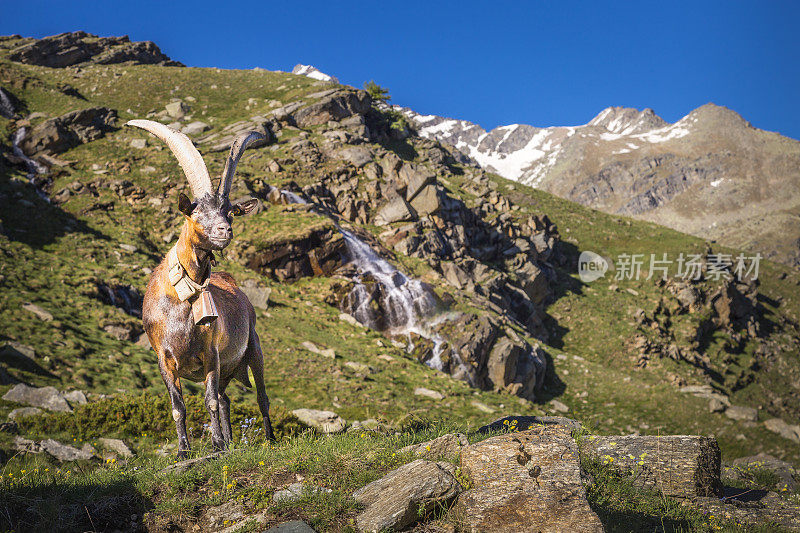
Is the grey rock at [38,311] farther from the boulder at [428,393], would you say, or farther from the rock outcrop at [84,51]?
the rock outcrop at [84,51]

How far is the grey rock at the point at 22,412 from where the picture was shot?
11328 mm

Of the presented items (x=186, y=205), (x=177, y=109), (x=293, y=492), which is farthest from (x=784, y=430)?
(x=177, y=109)

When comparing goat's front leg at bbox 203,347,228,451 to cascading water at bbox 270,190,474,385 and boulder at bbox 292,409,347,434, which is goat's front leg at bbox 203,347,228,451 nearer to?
boulder at bbox 292,409,347,434

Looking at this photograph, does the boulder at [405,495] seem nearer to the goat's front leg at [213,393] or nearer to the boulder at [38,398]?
the goat's front leg at [213,393]

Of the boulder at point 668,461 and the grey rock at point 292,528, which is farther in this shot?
the boulder at point 668,461

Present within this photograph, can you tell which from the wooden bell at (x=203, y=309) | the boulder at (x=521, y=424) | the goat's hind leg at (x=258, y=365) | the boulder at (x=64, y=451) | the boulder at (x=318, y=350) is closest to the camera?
the wooden bell at (x=203, y=309)

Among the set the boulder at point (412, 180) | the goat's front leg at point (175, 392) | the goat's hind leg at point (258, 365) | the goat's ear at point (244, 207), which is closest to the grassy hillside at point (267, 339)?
the goat's front leg at point (175, 392)

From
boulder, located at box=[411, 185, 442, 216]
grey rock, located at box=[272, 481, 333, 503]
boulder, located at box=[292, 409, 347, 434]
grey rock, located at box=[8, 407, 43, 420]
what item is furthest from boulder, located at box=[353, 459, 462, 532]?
boulder, located at box=[411, 185, 442, 216]

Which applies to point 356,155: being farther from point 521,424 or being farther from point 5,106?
point 521,424

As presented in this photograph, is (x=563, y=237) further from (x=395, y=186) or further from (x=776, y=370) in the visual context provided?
(x=395, y=186)

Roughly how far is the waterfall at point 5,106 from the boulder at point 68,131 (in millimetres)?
4840

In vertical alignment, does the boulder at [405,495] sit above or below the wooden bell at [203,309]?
below

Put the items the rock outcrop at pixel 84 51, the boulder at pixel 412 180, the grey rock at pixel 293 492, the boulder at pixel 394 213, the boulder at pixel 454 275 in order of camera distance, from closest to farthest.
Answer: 1. the grey rock at pixel 293 492
2. the boulder at pixel 454 275
3. the boulder at pixel 394 213
4. the boulder at pixel 412 180
5. the rock outcrop at pixel 84 51

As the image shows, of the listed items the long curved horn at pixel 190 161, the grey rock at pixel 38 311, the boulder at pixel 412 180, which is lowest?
the grey rock at pixel 38 311
